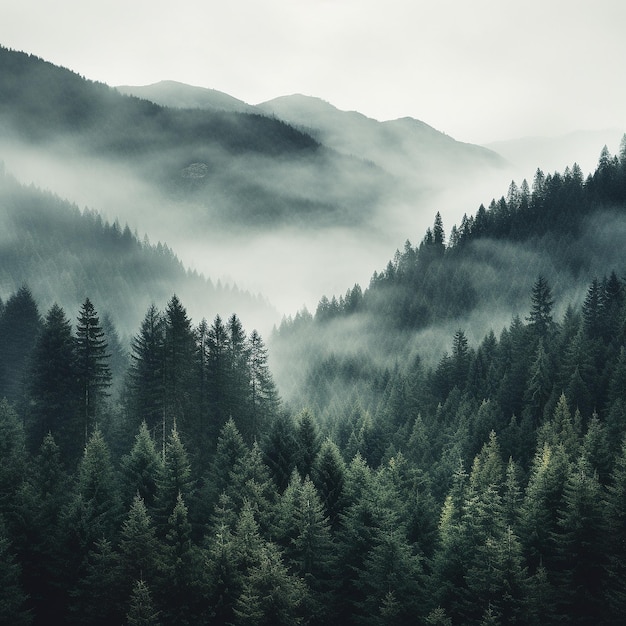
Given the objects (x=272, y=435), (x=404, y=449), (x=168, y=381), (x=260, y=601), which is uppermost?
(x=168, y=381)

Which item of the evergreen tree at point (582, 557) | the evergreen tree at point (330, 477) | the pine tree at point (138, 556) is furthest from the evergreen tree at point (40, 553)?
the evergreen tree at point (582, 557)

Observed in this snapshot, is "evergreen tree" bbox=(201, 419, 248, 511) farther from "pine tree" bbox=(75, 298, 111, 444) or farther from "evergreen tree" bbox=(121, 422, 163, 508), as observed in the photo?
"pine tree" bbox=(75, 298, 111, 444)

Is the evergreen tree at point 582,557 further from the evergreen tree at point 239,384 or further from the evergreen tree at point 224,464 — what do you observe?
the evergreen tree at point 239,384

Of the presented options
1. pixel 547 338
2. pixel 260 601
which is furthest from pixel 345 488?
pixel 547 338

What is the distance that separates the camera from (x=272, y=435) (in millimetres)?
57062

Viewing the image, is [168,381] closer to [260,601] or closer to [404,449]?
[260,601]

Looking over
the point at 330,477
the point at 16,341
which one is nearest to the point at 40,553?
the point at 330,477

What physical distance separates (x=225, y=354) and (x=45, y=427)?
18.4 m

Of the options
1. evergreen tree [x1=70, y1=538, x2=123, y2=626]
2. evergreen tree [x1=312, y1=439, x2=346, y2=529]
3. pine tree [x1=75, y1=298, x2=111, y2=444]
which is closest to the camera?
evergreen tree [x1=70, y1=538, x2=123, y2=626]

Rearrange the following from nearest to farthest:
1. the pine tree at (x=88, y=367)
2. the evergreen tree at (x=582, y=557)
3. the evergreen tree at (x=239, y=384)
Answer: the evergreen tree at (x=582, y=557) < the pine tree at (x=88, y=367) < the evergreen tree at (x=239, y=384)

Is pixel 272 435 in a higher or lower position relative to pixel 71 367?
lower

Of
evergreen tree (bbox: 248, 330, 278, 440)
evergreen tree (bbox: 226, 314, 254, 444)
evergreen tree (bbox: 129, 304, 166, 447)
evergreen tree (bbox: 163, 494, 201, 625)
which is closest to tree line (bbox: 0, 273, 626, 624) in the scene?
evergreen tree (bbox: 163, 494, 201, 625)

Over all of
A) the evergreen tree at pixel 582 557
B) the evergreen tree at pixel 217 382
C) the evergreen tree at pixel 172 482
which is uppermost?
the evergreen tree at pixel 217 382

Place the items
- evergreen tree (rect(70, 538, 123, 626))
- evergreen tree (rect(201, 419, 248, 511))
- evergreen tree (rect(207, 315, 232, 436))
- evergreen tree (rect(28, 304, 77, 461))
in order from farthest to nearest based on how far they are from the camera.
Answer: evergreen tree (rect(207, 315, 232, 436)) < evergreen tree (rect(28, 304, 77, 461)) < evergreen tree (rect(201, 419, 248, 511)) < evergreen tree (rect(70, 538, 123, 626))
